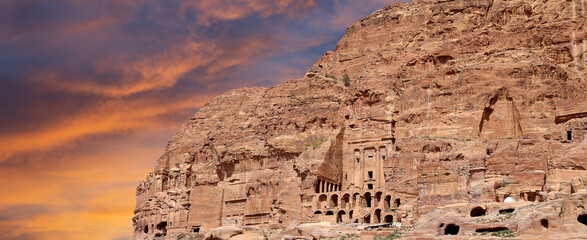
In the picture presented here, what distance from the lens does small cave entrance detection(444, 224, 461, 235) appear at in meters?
59.0

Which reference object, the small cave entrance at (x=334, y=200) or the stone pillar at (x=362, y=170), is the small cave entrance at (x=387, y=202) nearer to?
the small cave entrance at (x=334, y=200)

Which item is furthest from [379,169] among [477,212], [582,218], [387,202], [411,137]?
[582,218]

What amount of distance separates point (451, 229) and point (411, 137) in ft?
68.0

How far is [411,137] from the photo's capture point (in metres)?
79.4

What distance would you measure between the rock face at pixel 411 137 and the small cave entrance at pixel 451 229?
174 millimetres

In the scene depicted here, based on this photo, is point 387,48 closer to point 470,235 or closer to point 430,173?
point 430,173

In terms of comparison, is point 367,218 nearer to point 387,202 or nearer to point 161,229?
point 387,202

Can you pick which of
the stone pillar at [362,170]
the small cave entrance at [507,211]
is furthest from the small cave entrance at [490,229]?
the stone pillar at [362,170]

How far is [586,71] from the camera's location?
80312 mm

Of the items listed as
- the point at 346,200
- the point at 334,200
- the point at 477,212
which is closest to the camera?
the point at 477,212

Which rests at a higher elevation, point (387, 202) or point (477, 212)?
point (387, 202)

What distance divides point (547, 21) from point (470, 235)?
36.4 metres

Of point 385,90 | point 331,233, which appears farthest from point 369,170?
point 331,233

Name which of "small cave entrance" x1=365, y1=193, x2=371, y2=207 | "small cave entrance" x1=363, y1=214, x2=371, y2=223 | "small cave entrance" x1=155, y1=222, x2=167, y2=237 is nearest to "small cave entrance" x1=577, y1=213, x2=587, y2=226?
"small cave entrance" x1=363, y1=214, x2=371, y2=223
